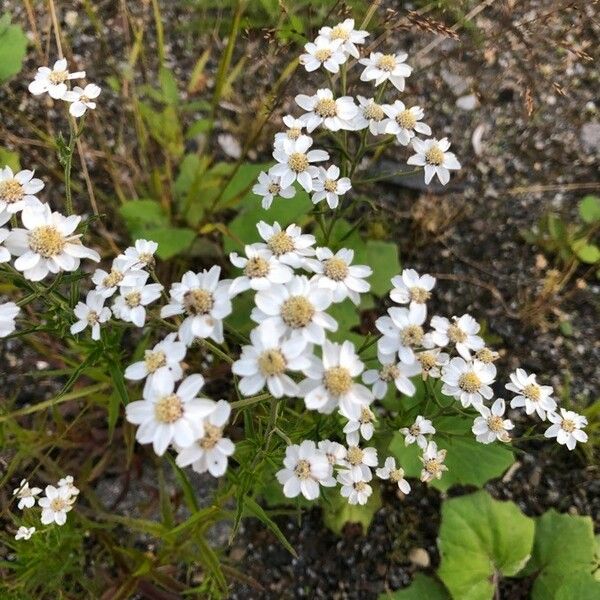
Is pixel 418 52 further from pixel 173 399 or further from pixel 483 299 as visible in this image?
pixel 173 399

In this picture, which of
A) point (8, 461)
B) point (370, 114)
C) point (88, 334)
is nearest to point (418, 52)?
point (370, 114)

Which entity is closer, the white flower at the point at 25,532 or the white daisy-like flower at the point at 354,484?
the white daisy-like flower at the point at 354,484

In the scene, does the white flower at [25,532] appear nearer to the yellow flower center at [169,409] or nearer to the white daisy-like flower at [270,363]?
the yellow flower center at [169,409]

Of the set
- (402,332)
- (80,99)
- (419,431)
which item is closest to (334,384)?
(402,332)

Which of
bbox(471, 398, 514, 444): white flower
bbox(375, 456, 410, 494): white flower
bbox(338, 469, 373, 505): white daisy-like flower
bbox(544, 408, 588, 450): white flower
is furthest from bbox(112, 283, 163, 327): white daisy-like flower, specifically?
bbox(544, 408, 588, 450): white flower

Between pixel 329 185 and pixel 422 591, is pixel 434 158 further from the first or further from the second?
pixel 422 591

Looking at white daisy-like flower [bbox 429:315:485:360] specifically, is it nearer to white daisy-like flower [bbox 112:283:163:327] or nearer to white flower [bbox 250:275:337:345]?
white flower [bbox 250:275:337:345]

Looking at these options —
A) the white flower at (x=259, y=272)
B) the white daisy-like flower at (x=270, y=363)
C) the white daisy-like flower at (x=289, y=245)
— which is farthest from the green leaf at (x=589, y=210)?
the white daisy-like flower at (x=270, y=363)
